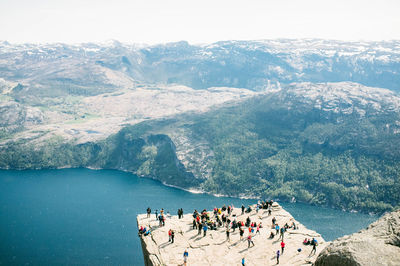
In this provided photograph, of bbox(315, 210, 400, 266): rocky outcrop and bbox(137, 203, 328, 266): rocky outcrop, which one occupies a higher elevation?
bbox(315, 210, 400, 266): rocky outcrop

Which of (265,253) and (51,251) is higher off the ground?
(265,253)

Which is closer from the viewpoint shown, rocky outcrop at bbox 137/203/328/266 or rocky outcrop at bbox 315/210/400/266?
rocky outcrop at bbox 315/210/400/266

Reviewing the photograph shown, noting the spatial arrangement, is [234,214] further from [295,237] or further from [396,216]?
[396,216]

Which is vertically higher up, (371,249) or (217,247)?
(371,249)

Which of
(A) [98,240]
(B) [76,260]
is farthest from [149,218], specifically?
(A) [98,240]
